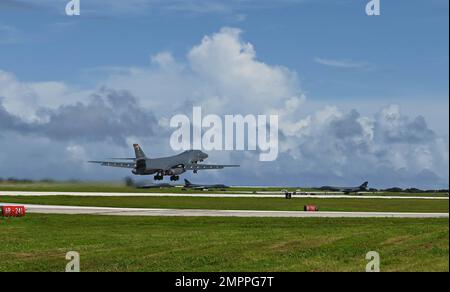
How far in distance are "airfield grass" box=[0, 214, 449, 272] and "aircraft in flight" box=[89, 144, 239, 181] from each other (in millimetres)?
58362

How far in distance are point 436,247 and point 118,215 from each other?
45676 mm

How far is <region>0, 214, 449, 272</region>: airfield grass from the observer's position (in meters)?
28.8

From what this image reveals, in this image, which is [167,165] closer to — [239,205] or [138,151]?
[138,151]

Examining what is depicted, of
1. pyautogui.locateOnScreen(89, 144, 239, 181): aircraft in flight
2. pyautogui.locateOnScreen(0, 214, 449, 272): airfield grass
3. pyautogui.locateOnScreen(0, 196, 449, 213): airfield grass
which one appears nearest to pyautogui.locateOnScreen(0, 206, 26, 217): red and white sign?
pyautogui.locateOnScreen(0, 214, 449, 272): airfield grass

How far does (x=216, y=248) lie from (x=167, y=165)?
92817mm

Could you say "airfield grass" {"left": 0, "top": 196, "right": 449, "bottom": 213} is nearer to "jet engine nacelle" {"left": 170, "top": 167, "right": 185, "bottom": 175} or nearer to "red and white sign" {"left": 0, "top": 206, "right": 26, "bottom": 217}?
"jet engine nacelle" {"left": 170, "top": 167, "right": 185, "bottom": 175}

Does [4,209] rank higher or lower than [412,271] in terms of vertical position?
higher

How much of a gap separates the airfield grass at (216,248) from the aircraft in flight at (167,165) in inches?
2298

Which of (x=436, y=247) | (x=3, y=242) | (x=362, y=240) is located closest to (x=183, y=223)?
(x=3, y=242)

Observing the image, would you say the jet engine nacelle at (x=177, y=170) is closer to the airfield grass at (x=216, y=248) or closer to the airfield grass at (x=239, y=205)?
the airfield grass at (x=239, y=205)
